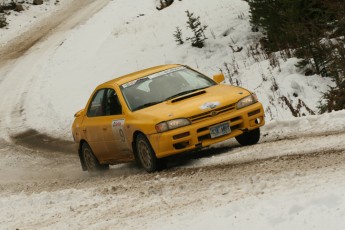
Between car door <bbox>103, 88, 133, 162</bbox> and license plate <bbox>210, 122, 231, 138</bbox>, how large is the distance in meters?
1.41

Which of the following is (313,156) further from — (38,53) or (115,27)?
(38,53)

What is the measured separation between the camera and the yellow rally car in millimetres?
9227

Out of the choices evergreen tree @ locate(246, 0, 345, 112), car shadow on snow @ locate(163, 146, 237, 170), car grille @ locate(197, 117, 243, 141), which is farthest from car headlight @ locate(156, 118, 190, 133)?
evergreen tree @ locate(246, 0, 345, 112)

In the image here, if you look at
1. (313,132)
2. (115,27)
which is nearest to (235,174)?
(313,132)

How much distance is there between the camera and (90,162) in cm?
1164

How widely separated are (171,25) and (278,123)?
1316 centimetres

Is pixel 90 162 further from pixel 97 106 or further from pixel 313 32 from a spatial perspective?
pixel 313 32

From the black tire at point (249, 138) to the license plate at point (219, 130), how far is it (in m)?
0.82

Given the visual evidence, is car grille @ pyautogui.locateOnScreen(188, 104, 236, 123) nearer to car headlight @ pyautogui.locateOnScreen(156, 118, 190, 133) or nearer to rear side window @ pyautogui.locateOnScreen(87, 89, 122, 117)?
car headlight @ pyautogui.locateOnScreen(156, 118, 190, 133)

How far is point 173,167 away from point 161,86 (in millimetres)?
1391

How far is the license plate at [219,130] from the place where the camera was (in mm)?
9306

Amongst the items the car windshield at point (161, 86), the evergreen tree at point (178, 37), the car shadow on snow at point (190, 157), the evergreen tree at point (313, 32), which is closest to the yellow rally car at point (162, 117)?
the car windshield at point (161, 86)

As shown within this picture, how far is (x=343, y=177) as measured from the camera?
21.1 ft

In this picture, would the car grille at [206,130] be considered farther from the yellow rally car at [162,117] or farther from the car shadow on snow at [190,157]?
the car shadow on snow at [190,157]
